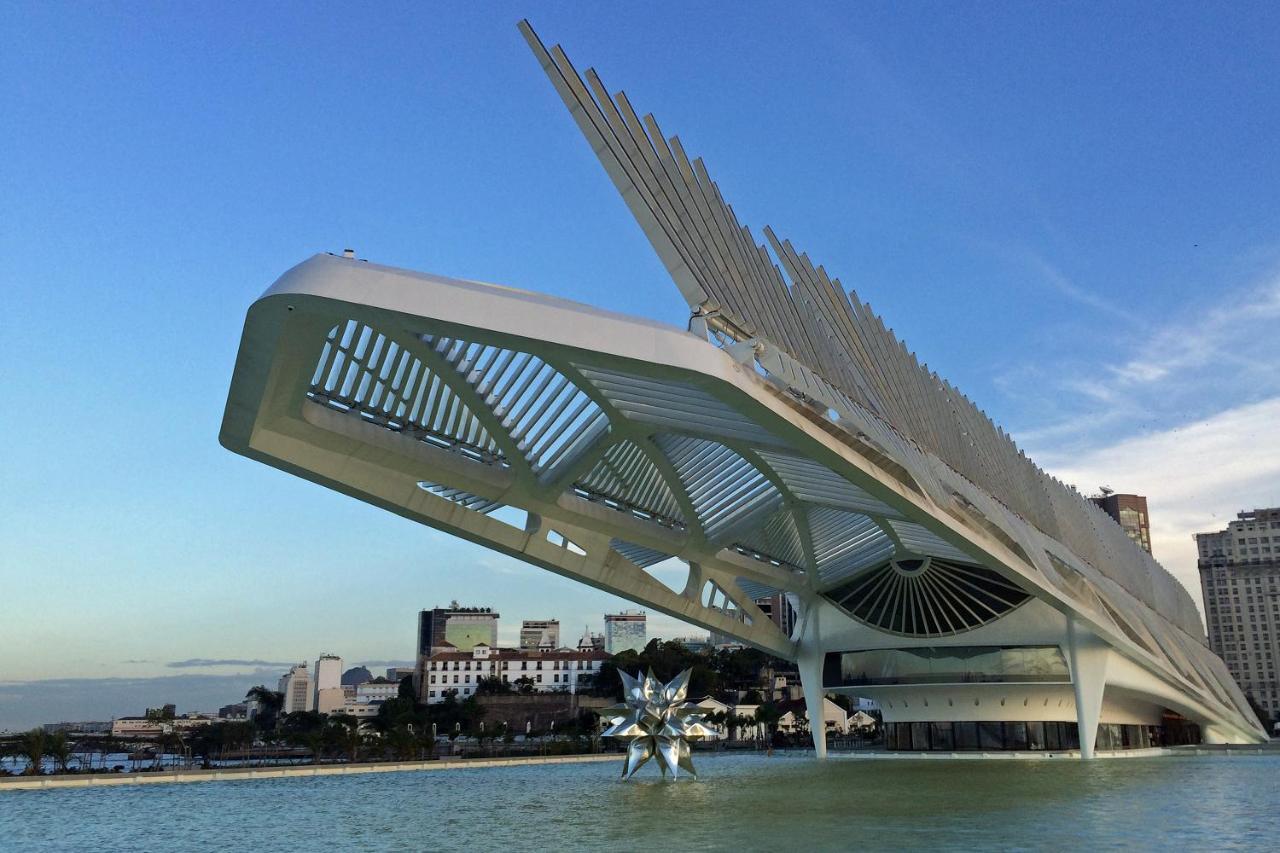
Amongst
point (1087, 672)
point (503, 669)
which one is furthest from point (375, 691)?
point (1087, 672)

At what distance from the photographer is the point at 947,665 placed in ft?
140

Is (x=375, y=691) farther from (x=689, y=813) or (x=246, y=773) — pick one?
(x=689, y=813)

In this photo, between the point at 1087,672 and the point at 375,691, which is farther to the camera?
the point at 375,691

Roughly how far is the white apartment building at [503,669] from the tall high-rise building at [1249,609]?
73.6m

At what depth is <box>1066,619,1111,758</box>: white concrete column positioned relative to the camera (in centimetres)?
3891

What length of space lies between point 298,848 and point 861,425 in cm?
1265

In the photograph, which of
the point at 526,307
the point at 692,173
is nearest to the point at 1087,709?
the point at 692,173

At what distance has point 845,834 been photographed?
47.5 feet

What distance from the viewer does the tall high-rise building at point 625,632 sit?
148125 millimetres

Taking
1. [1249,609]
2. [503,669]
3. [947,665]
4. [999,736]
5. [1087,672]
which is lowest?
[999,736]

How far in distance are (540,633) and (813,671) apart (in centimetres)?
11558

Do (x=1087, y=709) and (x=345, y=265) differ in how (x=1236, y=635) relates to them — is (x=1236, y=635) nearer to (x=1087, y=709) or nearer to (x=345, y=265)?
(x=1087, y=709)

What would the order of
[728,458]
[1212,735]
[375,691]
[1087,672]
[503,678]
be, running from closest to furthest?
[728,458] → [1087,672] → [1212,735] → [503,678] → [375,691]

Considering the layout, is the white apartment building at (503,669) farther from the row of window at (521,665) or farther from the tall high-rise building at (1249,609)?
the tall high-rise building at (1249,609)
